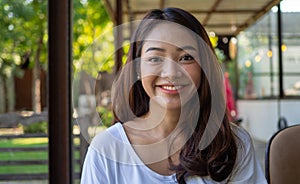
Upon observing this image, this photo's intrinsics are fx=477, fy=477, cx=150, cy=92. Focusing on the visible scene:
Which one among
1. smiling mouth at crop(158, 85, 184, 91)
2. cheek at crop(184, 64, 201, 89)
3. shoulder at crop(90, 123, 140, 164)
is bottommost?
shoulder at crop(90, 123, 140, 164)

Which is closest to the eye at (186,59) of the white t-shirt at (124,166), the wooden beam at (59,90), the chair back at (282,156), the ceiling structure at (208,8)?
the white t-shirt at (124,166)

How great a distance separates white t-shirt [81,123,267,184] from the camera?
1.11m

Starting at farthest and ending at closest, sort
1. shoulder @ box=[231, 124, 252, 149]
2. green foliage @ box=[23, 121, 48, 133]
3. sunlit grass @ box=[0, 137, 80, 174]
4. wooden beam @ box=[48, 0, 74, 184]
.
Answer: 1. green foliage @ box=[23, 121, 48, 133]
2. sunlit grass @ box=[0, 137, 80, 174]
3. wooden beam @ box=[48, 0, 74, 184]
4. shoulder @ box=[231, 124, 252, 149]

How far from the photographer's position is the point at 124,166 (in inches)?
44.3

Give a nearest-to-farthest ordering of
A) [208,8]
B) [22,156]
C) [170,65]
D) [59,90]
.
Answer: [170,65] < [59,90] < [22,156] < [208,8]

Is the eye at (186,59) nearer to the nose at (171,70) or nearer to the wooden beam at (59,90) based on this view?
the nose at (171,70)

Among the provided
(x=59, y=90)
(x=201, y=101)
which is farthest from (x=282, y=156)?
(x=59, y=90)

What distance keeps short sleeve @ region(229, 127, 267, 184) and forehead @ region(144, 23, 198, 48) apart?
30 cm

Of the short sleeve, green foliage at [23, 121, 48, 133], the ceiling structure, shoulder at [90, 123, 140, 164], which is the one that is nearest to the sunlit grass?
green foliage at [23, 121, 48, 133]

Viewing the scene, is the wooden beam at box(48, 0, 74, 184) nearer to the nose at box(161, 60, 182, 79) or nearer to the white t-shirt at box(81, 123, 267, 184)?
the white t-shirt at box(81, 123, 267, 184)

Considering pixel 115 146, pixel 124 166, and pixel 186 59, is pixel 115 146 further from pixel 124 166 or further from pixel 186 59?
pixel 186 59

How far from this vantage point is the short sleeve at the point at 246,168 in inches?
45.7

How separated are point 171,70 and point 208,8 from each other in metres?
4.75

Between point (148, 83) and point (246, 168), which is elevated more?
point (148, 83)
